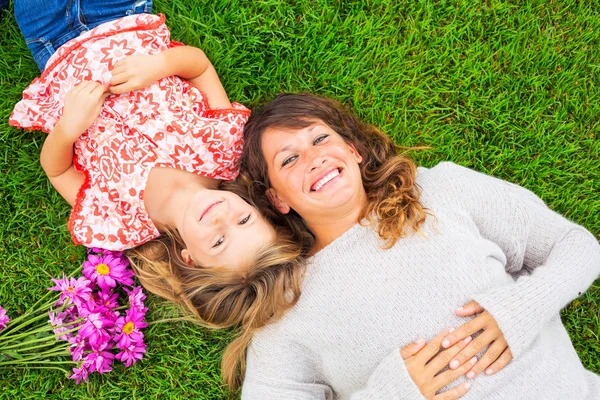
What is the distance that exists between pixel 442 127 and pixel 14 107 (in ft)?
7.66

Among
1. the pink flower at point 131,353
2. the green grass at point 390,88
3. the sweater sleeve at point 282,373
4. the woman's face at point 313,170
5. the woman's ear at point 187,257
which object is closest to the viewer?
the woman's face at point 313,170

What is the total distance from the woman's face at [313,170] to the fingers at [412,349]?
2.12ft

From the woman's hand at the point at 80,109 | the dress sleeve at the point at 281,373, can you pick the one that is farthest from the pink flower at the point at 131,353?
the woman's hand at the point at 80,109

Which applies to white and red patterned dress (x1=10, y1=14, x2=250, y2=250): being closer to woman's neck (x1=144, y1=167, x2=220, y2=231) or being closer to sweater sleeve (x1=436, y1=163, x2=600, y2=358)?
woman's neck (x1=144, y1=167, x2=220, y2=231)

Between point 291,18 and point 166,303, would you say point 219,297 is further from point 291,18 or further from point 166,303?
point 291,18

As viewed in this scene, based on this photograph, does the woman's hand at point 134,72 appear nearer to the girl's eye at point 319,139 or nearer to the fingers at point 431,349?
the girl's eye at point 319,139

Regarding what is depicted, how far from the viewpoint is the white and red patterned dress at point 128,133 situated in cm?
265

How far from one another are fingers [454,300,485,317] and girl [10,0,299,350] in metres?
0.78

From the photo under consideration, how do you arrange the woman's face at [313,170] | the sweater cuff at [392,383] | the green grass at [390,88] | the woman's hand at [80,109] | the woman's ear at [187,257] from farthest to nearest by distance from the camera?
the green grass at [390,88] → the woman's ear at [187,257] → the woman's hand at [80,109] → the woman's face at [313,170] → the sweater cuff at [392,383]

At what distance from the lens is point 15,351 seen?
265cm

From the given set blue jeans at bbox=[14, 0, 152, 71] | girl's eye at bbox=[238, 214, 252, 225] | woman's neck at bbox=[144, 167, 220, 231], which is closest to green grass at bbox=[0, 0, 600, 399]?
blue jeans at bbox=[14, 0, 152, 71]

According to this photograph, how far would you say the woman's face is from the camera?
2326mm

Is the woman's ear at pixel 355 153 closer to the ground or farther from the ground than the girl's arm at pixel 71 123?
farther from the ground

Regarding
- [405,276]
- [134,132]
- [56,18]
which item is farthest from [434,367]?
[56,18]
